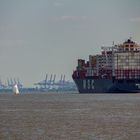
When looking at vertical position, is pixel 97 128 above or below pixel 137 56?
below

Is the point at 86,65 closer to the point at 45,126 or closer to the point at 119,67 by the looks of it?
the point at 119,67

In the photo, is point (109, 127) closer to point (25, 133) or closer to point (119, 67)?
point (25, 133)

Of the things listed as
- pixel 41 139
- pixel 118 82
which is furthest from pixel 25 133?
pixel 118 82

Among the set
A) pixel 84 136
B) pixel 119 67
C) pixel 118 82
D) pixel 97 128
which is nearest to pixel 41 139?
pixel 84 136

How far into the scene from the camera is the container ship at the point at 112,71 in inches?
6580

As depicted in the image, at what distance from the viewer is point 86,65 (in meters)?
190

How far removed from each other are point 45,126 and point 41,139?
33.0 feet

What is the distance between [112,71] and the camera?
175125 mm

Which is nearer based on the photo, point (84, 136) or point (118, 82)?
point (84, 136)

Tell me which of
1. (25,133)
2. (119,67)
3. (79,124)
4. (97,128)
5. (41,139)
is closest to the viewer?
(41,139)

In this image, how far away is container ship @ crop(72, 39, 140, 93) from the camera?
167125mm

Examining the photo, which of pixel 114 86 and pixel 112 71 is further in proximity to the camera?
pixel 112 71

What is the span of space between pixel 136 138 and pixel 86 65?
142m

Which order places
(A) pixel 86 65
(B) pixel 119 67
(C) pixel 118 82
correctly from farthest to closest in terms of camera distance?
(A) pixel 86 65 < (B) pixel 119 67 < (C) pixel 118 82
